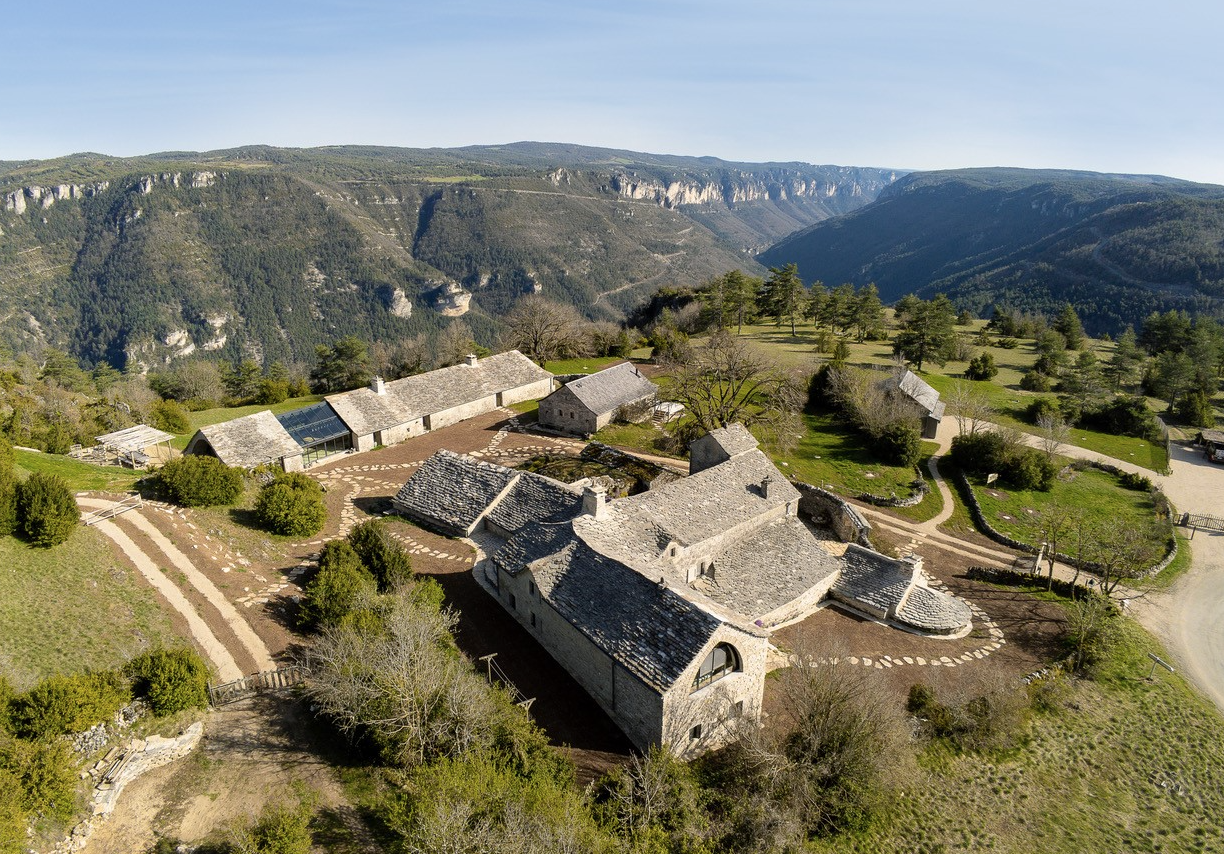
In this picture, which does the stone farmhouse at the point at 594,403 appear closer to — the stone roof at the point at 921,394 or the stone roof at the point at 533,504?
the stone roof at the point at 533,504

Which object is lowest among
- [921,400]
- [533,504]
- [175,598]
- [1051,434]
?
[175,598]

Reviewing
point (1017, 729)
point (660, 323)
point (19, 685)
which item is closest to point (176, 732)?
point (19, 685)

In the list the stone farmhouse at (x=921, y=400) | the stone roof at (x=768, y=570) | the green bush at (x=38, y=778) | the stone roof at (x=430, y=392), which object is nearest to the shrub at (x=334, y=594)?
the green bush at (x=38, y=778)

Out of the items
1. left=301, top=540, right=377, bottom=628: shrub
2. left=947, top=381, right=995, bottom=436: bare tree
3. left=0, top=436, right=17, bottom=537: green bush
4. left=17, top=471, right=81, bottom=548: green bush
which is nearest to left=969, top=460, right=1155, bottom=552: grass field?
left=947, top=381, right=995, bottom=436: bare tree

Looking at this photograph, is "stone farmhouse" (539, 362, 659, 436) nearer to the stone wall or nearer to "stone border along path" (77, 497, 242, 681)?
the stone wall

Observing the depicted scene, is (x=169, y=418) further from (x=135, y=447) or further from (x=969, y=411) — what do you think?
(x=969, y=411)

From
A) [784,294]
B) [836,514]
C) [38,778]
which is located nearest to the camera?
[38,778]

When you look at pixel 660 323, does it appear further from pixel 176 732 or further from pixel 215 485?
pixel 176 732

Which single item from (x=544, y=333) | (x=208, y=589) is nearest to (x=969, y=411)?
(x=544, y=333)
